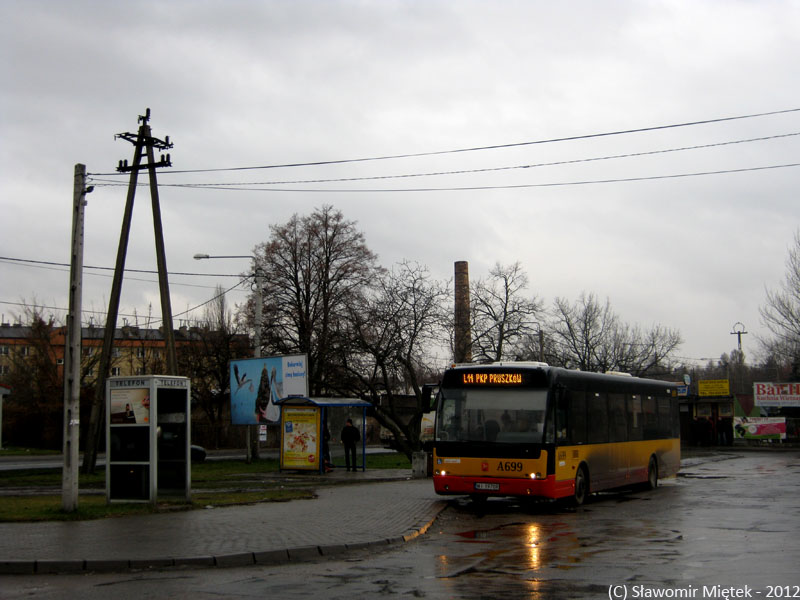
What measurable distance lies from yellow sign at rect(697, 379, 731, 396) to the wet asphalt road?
40.7m

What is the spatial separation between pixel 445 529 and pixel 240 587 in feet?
20.0

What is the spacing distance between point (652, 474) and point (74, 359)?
15.4 m

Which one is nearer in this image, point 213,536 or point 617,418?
point 213,536

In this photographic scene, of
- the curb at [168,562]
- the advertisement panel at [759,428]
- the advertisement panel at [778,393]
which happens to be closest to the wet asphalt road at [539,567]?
the curb at [168,562]

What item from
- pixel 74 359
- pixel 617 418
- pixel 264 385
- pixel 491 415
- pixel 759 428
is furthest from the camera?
pixel 759 428

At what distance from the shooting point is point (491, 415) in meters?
17.2

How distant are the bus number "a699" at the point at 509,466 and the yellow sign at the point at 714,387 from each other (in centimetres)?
4263

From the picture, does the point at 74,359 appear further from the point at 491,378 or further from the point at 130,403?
the point at 491,378

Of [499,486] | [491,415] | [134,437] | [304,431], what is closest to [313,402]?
[304,431]

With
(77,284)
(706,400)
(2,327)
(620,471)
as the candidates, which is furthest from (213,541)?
(2,327)

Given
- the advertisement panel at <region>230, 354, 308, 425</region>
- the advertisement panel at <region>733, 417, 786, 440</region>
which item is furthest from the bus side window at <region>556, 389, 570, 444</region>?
the advertisement panel at <region>733, 417, 786, 440</region>

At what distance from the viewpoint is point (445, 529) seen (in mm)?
14367

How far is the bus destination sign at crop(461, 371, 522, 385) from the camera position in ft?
56.9

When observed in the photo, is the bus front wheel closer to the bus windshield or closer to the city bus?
the city bus
